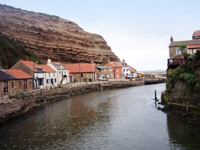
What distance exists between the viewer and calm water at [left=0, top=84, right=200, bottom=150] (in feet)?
48.6

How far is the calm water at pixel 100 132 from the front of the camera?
1483 cm

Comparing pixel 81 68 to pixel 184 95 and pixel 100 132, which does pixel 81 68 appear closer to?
pixel 184 95

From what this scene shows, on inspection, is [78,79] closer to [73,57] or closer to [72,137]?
[73,57]

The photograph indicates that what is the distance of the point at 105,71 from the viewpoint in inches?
2675

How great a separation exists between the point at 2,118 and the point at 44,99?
42.4 ft

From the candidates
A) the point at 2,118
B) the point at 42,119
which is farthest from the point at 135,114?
the point at 2,118

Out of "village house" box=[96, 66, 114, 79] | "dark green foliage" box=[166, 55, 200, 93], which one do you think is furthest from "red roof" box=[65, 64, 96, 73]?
"dark green foliage" box=[166, 55, 200, 93]


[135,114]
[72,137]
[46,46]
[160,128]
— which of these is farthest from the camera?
[46,46]

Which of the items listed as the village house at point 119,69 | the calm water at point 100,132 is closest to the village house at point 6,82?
the calm water at point 100,132

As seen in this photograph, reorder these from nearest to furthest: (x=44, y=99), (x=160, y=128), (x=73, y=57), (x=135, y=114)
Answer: (x=160, y=128) < (x=135, y=114) < (x=44, y=99) < (x=73, y=57)

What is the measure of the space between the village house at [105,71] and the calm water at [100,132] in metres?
41.6

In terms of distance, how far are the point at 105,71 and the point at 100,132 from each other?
50720 mm

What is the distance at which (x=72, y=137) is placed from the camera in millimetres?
16516

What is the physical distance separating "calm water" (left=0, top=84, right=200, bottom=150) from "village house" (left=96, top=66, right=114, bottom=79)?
41.6m
